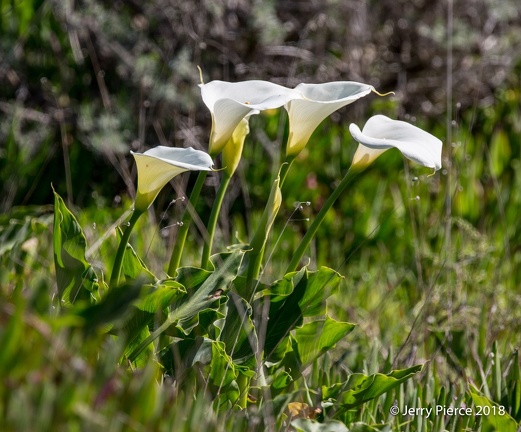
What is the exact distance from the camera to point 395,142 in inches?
53.2

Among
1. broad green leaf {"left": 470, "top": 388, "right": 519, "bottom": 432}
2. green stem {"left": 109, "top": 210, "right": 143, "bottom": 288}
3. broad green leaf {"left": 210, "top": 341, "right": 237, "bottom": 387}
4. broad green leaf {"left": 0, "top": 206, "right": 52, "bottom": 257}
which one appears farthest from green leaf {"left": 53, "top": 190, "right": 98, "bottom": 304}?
broad green leaf {"left": 470, "top": 388, "right": 519, "bottom": 432}

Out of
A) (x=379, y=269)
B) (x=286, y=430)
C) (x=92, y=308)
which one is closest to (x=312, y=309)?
(x=286, y=430)

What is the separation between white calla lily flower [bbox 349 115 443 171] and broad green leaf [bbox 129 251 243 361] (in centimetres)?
27

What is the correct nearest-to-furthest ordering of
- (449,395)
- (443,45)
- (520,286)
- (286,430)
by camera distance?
(286,430) < (449,395) < (520,286) < (443,45)

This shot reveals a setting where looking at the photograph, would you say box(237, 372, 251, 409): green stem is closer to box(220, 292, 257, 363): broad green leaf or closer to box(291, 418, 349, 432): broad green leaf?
box(220, 292, 257, 363): broad green leaf

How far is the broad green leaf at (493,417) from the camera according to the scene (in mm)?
1507

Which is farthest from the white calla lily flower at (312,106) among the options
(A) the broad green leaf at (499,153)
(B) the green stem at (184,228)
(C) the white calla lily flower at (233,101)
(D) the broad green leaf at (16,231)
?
(A) the broad green leaf at (499,153)

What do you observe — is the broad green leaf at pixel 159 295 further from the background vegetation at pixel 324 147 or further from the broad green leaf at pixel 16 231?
the broad green leaf at pixel 16 231

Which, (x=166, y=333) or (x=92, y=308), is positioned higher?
(x=92, y=308)

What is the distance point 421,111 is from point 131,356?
3.10m

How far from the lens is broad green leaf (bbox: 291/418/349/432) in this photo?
1.21m

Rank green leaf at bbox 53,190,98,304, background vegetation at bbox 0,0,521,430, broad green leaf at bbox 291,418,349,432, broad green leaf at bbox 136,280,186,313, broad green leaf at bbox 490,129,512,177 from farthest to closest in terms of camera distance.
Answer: broad green leaf at bbox 490,129,512,177, background vegetation at bbox 0,0,521,430, green leaf at bbox 53,190,98,304, broad green leaf at bbox 136,280,186,313, broad green leaf at bbox 291,418,349,432

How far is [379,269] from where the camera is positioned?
297cm

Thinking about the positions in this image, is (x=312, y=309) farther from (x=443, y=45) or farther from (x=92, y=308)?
(x=443, y=45)
